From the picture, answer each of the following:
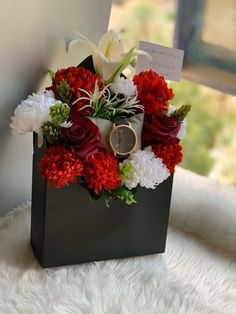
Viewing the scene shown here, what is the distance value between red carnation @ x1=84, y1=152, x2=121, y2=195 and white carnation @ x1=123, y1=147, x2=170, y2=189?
1.1 inches

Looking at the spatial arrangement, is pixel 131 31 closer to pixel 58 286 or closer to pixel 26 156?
pixel 26 156

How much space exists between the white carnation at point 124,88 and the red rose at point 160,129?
54mm

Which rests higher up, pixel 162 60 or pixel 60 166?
pixel 162 60

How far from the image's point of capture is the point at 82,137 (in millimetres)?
903

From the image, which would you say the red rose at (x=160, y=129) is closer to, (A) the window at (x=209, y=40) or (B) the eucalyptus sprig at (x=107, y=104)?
(B) the eucalyptus sprig at (x=107, y=104)

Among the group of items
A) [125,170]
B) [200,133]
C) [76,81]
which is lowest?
[200,133]

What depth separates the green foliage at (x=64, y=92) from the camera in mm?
942

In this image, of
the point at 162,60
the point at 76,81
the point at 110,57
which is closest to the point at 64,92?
the point at 76,81

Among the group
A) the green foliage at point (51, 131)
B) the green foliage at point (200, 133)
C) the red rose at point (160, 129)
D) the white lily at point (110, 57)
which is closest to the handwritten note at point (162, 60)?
the white lily at point (110, 57)

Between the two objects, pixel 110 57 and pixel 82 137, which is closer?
pixel 82 137

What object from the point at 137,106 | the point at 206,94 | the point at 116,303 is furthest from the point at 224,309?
the point at 206,94

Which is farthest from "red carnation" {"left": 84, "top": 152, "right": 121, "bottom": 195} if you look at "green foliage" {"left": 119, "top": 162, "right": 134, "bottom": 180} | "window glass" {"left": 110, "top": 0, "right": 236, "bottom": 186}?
"window glass" {"left": 110, "top": 0, "right": 236, "bottom": 186}

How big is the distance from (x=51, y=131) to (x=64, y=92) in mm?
81

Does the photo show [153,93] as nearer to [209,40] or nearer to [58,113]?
[58,113]
